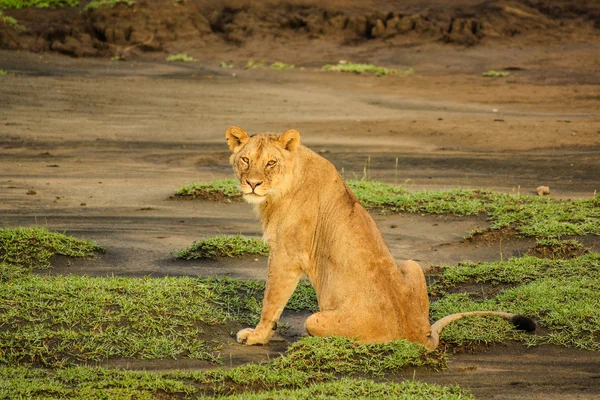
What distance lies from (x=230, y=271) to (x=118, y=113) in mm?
10582

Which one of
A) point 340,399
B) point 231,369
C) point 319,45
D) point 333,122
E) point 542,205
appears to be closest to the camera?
point 340,399

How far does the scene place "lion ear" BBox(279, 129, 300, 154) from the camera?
708 centimetres

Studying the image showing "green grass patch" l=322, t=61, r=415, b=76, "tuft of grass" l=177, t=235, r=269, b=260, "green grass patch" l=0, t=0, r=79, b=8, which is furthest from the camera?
"green grass patch" l=0, t=0, r=79, b=8

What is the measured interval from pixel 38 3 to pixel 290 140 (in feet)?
81.8

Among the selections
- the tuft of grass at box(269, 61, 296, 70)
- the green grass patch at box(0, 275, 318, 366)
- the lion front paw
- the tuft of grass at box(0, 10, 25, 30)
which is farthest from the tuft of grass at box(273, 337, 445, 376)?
the tuft of grass at box(0, 10, 25, 30)

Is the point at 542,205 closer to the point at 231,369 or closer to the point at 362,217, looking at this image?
the point at 362,217

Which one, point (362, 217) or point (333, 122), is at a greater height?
point (362, 217)

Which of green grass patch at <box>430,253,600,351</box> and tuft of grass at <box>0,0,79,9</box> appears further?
tuft of grass at <box>0,0,79,9</box>

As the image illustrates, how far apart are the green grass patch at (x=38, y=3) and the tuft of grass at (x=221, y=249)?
2202 cm

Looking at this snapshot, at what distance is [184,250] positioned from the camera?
992cm

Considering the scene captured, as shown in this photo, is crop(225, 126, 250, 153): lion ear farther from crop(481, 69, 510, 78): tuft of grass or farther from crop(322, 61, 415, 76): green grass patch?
crop(481, 69, 510, 78): tuft of grass

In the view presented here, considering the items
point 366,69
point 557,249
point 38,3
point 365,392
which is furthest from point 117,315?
point 38,3

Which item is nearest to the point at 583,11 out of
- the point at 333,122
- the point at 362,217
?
the point at 333,122

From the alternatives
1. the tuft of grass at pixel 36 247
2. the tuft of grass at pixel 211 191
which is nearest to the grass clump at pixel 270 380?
the tuft of grass at pixel 36 247
